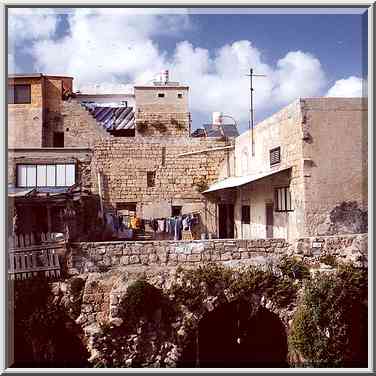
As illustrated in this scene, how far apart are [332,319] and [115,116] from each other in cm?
559

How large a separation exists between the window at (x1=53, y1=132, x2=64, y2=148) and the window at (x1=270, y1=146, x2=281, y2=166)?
12.7 feet

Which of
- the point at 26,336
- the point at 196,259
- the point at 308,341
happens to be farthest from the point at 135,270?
the point at 308,341

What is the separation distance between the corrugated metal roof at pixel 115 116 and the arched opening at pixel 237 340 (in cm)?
406

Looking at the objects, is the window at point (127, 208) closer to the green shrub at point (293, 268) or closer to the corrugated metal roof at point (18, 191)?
the corrugated metal roof at point (18, 191)

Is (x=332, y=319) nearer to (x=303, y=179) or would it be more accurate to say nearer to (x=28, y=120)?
(x=303, y=179)

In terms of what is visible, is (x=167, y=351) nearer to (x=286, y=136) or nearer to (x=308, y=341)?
(x=308, y=341)

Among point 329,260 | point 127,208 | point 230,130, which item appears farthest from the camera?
point 230,130

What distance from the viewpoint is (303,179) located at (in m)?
8.92

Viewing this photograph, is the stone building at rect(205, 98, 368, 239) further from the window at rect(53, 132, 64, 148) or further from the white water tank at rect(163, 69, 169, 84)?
the window at rect(53, 132, 64, 148)

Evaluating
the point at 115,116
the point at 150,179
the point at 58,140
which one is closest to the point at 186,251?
the point at 150,179

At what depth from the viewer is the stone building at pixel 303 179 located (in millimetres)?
8484

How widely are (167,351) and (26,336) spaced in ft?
7.42

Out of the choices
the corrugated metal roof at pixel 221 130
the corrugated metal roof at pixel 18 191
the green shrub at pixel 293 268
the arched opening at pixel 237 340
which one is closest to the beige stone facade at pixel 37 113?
the corrugated metal roof at pixel 18 191

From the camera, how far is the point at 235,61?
8.47 metres
